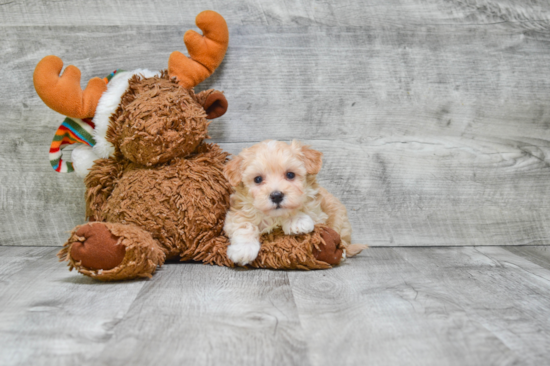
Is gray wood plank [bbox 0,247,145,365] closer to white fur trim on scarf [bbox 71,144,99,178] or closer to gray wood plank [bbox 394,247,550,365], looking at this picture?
white fur trim on scarf [bbox 71,144,99,178]

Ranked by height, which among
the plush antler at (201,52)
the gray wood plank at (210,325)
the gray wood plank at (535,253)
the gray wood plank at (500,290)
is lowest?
the gray wood plank at (535,253)

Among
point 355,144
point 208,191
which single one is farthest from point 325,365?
point 355,144

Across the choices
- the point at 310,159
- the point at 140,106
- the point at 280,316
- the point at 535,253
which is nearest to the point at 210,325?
the point at 280,316

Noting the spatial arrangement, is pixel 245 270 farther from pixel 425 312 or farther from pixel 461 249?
pixel 461 249

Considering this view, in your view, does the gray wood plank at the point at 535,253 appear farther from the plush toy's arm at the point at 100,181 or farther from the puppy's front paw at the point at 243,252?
the plush toy's arm at the point at 100,181

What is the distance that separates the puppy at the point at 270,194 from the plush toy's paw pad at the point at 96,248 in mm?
322

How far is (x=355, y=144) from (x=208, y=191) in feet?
1.99

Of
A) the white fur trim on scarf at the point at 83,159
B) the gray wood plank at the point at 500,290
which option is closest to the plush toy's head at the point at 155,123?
the white fur trim on scarf at the point at 83,159

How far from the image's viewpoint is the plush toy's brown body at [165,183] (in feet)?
4.15

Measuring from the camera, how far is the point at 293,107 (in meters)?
1.61

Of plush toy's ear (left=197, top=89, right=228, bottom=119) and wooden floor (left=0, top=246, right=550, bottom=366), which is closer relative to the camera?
wooden floor (left=0, top=246, right=550, bottom=366)

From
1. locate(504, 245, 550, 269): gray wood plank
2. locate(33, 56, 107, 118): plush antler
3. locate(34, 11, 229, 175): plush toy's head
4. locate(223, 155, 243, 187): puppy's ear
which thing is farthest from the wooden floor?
locate(33, 56, 107, 118): plush antler

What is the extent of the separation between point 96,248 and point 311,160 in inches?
24.1

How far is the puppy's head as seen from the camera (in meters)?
1.18
